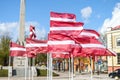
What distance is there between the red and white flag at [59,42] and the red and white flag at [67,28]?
0.49 metres

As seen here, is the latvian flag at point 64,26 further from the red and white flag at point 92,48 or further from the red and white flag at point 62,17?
the red and white flag at point 92,48

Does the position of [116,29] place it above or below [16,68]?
above

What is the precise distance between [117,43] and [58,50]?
4696cm

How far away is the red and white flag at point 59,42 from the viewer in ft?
64.3

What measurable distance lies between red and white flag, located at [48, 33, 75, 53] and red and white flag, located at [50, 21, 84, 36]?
489mm

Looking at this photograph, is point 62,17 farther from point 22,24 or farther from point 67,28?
point 22,24

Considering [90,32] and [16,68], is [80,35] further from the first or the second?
[16,68]

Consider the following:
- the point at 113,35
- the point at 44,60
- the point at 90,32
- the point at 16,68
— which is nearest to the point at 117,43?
the point at 113,35

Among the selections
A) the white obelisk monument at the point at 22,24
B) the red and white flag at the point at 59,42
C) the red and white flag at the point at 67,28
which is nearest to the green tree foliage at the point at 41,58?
the white obelisk monument at the point at 22,24

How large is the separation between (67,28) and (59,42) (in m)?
1.15

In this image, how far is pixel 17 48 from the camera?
101 feet

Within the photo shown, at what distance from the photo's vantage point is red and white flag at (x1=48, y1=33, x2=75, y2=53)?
19.6 m

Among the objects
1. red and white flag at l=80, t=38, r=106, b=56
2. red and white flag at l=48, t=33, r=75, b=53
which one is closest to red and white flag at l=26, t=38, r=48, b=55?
red and white flag at l=48, t=33, r=75, b=53

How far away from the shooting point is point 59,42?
19844 mm
